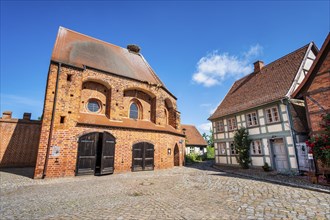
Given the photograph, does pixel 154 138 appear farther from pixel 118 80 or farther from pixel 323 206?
pixel 323 206

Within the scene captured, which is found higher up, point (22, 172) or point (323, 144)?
point (323, 144)

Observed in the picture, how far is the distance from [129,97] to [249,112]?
10.2 metres

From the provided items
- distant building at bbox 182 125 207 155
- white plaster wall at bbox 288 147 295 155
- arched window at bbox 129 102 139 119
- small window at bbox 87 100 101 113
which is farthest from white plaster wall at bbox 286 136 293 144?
distant building at bbox 182 125 207 155

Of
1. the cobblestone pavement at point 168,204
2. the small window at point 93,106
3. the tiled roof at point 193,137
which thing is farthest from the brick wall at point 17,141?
the tiled roof at point 193,137

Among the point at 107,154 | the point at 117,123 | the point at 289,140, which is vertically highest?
the point at 117,123

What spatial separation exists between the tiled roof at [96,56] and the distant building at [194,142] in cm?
1527

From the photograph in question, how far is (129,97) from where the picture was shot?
606 inches

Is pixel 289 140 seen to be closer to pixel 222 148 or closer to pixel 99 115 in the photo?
pixel 222 148

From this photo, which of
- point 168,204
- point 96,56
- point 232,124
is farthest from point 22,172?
point 232,124

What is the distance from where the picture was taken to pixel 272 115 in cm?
1245

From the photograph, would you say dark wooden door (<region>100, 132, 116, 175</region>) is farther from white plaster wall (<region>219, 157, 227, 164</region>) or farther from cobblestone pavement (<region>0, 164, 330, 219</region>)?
white plaster wall (<region>219, 157, 227, 164</region>)

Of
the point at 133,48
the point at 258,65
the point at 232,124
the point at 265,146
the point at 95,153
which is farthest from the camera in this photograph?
the point at 133,48

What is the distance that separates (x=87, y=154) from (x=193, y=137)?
73.0ft

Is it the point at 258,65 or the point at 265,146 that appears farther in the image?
the point at 258,65
